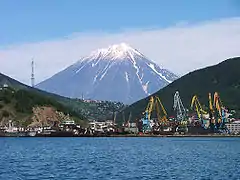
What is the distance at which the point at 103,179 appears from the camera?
50.6 metres

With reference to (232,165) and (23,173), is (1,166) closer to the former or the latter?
(23,173)

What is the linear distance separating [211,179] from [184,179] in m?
2.35

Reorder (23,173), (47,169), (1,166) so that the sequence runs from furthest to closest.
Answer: (1,166)
(47,169)
(23,173)

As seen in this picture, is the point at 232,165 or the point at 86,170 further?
the point at 232,165

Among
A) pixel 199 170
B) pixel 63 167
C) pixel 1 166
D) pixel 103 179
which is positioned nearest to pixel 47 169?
pixel 63 167

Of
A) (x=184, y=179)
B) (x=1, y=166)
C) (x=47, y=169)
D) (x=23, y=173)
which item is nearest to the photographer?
(x=184, y=179)

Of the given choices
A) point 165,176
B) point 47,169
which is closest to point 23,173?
point 47,169

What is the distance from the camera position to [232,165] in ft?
216

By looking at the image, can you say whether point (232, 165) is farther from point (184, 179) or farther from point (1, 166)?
point (1, 166)

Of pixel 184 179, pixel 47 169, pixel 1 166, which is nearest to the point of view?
pixel 184 179

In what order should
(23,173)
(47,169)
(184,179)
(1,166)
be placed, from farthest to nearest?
(1,166), (47,169), (23,173), (184,179)

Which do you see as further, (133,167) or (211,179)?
(133,167)

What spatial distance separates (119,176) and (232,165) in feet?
60.0

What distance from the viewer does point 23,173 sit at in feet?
185
